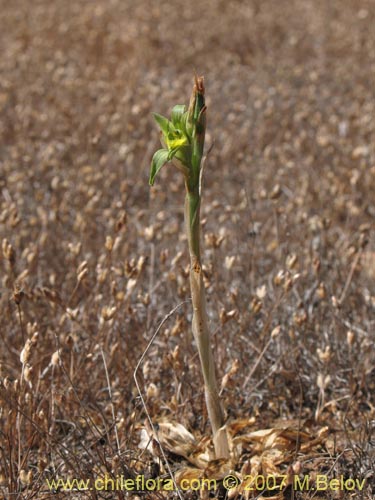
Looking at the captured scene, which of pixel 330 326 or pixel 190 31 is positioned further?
pixel 190 31

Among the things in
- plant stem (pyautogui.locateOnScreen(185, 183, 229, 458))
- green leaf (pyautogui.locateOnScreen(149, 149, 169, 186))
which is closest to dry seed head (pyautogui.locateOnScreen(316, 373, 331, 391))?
plant stem (pyautogui.locateOnScreen(185, 183, 229, 458))

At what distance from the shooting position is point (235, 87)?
190 inches

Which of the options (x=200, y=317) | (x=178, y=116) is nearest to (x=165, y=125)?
(x=178, y=116)

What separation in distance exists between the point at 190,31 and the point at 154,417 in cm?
445

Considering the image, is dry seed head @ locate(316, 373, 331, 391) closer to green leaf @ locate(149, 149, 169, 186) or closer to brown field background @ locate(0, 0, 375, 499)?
brown field background @ locate(0, 0, 375, 499)

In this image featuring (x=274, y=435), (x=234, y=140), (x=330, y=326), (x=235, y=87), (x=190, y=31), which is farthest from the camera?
(x=190, y=31)

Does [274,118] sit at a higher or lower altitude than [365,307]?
higher

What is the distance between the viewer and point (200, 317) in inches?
60.4

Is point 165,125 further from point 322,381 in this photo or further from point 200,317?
point 322,381

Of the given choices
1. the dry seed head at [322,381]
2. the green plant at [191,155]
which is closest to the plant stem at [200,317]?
the green plant at [191,155]

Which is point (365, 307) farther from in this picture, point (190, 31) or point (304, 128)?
point (190, 31)

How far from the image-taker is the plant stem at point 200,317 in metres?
1.46

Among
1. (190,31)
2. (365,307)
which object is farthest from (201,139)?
(190,31)

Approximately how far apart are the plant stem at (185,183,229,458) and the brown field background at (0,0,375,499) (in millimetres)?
185
